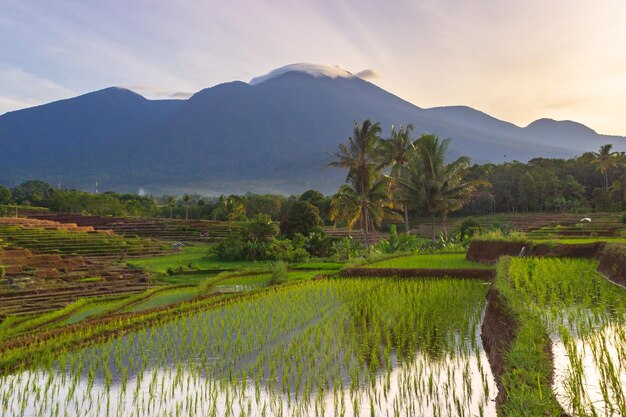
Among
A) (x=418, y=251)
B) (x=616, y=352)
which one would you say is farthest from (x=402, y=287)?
(x=418, y=251)

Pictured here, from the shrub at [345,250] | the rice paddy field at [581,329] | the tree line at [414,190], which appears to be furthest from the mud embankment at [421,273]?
the tree line at [414,190]

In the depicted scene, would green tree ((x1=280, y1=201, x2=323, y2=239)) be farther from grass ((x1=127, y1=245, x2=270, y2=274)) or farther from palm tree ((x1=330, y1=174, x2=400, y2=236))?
grass ((x1=127, y1=245, x2=270, y2=274))

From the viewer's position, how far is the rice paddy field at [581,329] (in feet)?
15.2

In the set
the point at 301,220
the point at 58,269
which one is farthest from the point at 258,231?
the point at 58,269

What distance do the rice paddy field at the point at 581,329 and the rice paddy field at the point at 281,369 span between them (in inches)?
38.1

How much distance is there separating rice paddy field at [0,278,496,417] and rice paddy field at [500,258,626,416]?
967mm

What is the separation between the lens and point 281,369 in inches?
277

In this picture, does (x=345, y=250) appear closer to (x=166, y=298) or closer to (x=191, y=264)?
(x=191, y=264)

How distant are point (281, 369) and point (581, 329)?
4377 millimetres

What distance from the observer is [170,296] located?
17141 millimetres

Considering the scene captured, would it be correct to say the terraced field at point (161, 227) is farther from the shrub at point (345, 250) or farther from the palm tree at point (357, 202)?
the shrub at point (345, 250)

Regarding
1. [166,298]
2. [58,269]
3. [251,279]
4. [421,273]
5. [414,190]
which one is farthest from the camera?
[414,190]

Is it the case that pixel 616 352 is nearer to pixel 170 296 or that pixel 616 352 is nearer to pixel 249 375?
pixel 249 375

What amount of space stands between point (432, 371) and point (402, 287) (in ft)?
24.6
